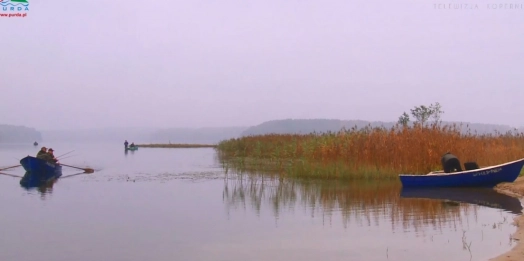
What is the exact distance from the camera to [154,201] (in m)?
13.3

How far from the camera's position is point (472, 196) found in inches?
532

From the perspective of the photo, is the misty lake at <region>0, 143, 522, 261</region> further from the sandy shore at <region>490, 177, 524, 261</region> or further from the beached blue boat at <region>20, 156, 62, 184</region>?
the beached blue boat at <region>20, 156, 62, 184</region>

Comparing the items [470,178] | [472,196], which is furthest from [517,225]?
[470,178]

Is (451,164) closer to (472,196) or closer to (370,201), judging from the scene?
(472,196)

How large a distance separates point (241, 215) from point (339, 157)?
7583 millimetres

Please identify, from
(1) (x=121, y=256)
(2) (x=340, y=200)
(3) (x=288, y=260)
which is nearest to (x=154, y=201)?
(2) (x=340, y=200)

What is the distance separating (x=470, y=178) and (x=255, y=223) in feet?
24.6

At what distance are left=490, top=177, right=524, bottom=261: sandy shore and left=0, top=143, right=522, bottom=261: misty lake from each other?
0.16 meters

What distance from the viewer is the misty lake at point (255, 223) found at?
301 inches

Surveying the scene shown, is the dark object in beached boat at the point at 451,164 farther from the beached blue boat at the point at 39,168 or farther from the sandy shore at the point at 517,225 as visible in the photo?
the beached blue boat at the point at 39,168

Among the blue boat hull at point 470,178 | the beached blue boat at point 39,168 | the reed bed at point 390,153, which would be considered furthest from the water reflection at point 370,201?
the beached blue boat at point 39,168

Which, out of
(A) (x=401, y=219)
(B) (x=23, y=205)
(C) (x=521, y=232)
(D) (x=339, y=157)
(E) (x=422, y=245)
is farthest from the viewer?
(D) (x=339, y=157)

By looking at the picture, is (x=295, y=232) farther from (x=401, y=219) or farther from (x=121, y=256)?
(x=121, y=256)

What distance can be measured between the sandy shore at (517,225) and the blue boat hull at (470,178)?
0.27m
